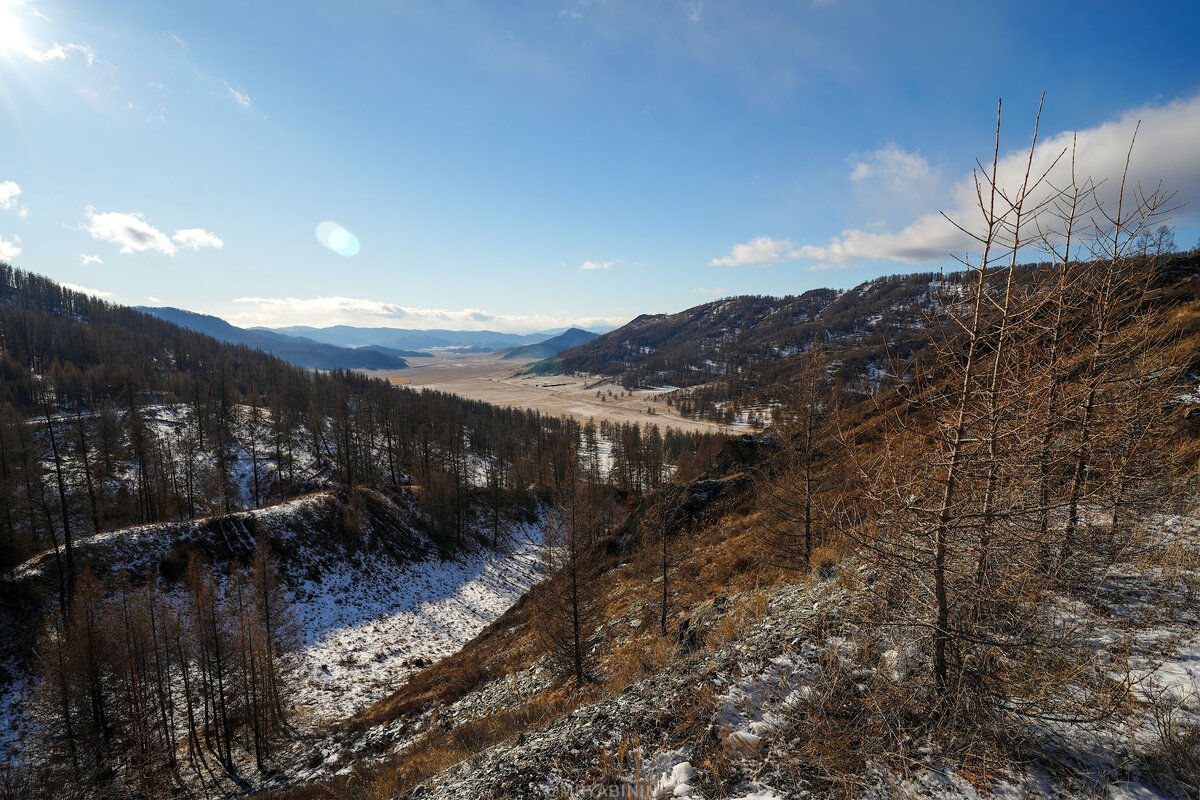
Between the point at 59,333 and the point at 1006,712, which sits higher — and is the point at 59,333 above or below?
above

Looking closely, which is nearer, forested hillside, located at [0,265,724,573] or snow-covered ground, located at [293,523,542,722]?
snow-covered ground, located at [293,523,542,722]

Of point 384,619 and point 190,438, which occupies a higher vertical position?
point 190,438

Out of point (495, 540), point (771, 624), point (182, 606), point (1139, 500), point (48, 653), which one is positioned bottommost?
point (495, 540)

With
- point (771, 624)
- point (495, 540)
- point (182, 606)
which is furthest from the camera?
point (495, 540)

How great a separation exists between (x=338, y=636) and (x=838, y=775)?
1558 inches

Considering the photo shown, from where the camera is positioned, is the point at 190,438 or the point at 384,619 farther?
the point at 190,438

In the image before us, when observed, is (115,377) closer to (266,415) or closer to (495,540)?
(266,415)

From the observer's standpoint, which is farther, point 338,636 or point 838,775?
point 338,636

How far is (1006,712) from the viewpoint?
18.9 feet

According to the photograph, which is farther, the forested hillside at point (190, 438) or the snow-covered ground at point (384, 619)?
the forested hillside at point (190, 438)

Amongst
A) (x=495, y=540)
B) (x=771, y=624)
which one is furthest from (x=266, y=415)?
(x=771, y=624)

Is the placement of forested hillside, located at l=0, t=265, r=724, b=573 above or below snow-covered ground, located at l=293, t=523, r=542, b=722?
above

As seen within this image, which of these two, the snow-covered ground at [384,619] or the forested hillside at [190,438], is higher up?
the forested hillside at [190,438]

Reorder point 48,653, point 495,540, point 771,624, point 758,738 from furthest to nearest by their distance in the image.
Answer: point 495,540 → point 48,653 → point 771,624 → point 758,738
